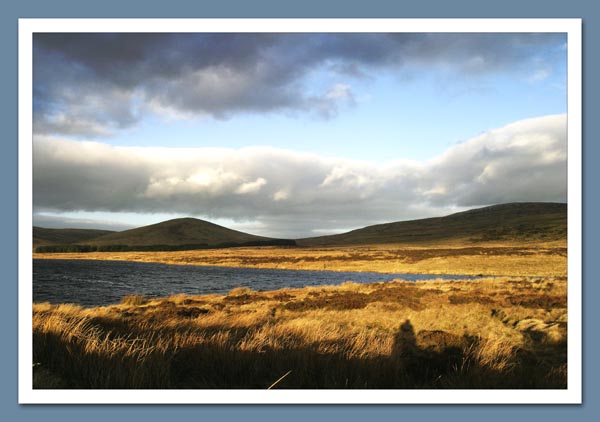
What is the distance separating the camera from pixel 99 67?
8.59 m

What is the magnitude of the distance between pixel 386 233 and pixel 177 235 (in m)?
72.1

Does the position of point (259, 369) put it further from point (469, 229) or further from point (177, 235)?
point (469, 229)

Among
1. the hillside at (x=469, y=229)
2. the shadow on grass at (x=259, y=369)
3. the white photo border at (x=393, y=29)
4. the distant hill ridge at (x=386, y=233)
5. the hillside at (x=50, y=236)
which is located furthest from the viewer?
the distant hill ridge at (x=386, y=233)

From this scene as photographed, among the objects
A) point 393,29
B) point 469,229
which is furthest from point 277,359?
point 469,229

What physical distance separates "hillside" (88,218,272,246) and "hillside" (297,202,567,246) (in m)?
31.2

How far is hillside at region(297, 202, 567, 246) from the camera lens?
6641 cm

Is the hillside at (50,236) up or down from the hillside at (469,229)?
up

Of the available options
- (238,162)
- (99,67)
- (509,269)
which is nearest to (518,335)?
(238,162)

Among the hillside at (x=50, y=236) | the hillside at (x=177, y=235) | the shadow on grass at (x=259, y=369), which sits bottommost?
the hillside at (x=177, y=235)

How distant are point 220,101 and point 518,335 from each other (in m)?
8.46

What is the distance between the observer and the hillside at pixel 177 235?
3201 inches

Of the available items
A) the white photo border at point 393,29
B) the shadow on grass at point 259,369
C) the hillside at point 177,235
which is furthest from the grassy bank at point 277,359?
the hillside at point 177,235

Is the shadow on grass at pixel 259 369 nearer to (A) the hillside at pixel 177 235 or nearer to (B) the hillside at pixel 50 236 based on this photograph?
(B) the hillside at pixel 50 236

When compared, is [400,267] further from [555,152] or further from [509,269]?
[555,152]
